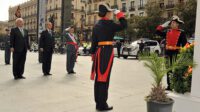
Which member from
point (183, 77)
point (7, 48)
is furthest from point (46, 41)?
point (183, 77)

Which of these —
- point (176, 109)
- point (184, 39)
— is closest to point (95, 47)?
point (176, 109)

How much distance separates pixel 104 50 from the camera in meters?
5.62

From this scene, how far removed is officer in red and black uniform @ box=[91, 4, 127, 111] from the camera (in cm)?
554

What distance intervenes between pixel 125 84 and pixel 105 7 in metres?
3.27

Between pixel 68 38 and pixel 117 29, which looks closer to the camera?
pixel 117 29

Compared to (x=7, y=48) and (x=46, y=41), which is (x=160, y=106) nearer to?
(x=46, y=41)

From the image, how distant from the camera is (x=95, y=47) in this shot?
18.9ft

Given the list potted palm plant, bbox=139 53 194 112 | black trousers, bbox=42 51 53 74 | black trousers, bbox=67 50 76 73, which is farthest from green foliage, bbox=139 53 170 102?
Answer: black trousers, bbox=67 50 76 73

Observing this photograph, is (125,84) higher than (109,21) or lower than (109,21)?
lower

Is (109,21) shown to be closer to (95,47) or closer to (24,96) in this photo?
(95,47)

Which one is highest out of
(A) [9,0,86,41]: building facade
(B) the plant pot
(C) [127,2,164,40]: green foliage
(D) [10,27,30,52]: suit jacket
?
(A) [9,0,86,41]: building facade

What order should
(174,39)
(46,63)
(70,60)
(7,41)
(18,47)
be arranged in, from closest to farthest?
(174,39) < (18,47) < (46,63) < (70,60) < (7,41)

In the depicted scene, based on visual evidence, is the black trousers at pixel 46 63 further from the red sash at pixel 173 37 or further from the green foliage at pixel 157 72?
the green foliage at pixel 157 72

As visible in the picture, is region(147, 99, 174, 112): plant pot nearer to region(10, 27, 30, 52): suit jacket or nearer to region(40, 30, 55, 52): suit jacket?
region(10, 27, 30, 52): suit jacket
